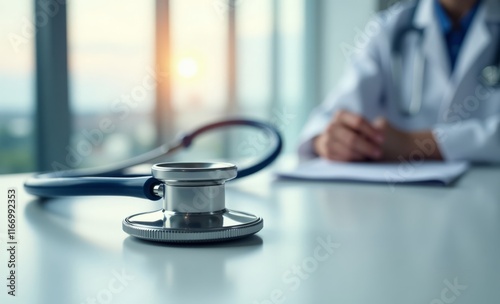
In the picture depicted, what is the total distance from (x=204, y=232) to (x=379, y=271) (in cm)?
12

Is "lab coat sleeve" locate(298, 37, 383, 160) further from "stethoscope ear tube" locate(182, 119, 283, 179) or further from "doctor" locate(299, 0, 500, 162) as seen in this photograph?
"stethoscope ear tube" locate(182, 119, 283, 179)

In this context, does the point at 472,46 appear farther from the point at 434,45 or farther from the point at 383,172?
the point at 383,172

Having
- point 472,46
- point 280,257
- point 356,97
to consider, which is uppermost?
point 472,46

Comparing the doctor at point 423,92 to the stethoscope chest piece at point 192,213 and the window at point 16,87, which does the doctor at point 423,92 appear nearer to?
the stethoscope chest piece at point 192,213

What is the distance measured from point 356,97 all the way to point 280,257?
105 centimetres

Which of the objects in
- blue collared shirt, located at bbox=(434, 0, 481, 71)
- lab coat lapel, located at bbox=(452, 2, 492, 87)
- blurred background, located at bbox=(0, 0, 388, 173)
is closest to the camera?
lab coat lapel, located at bbox=(452, 2, 492, 87)

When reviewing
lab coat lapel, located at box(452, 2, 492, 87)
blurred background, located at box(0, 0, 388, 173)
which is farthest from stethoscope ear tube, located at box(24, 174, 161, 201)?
blurred background, located at box(0, 0, 388, 173)

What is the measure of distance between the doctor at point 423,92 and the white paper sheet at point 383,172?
0.08 meters

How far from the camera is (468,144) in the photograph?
3.57 feet

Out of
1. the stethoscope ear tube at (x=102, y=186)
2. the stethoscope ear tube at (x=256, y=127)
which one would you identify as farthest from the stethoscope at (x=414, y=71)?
the stethoscope ear tube at (x=102, y=186)

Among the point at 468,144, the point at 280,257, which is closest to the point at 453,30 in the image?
the point at 468,144

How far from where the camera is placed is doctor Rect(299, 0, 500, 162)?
43.1 inches

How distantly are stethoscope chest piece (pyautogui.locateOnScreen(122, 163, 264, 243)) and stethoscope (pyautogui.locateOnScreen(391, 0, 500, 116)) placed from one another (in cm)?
117

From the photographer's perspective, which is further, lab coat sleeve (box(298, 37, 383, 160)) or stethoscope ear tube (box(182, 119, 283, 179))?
lab coat sleeve (box(298, 37, 383, 160))
